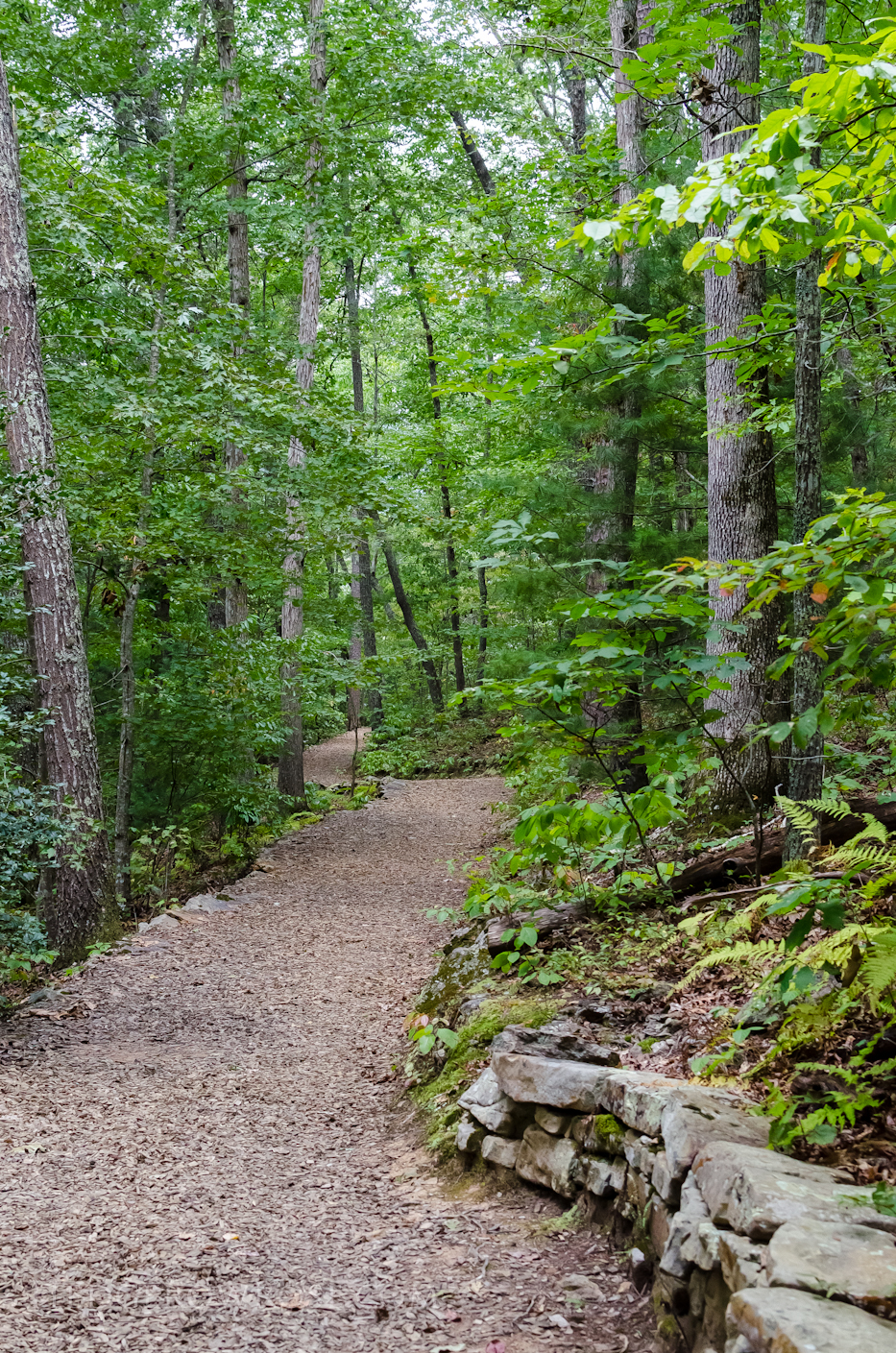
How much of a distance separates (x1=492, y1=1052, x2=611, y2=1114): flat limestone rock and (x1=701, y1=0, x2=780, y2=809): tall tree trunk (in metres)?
2.74

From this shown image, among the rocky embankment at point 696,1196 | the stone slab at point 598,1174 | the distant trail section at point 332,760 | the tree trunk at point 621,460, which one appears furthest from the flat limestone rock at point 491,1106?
the distant trail section at point 332,760

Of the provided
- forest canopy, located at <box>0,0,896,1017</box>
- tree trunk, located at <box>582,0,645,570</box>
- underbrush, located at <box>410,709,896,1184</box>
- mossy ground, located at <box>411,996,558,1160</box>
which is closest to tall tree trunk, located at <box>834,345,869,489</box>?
forest canopy, located at <box>0,0,896,1017</box>

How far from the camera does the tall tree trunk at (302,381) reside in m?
11.7

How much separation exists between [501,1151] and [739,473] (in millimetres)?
4637

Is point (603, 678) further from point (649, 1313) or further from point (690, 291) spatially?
point (690, 291)

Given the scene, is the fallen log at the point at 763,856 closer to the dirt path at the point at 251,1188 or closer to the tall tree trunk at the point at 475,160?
the dirt path at the point at 251,1188

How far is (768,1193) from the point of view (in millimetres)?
2154

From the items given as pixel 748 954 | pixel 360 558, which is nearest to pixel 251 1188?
pixel 748 954

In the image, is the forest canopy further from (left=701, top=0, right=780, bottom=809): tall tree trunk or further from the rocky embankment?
the rocky embankment

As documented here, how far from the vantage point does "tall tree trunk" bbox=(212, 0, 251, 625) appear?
11.3 m

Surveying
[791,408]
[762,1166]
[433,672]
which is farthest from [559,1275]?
[433,672]

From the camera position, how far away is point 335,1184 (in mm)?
3891

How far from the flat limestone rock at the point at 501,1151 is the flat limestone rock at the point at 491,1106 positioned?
32 mm

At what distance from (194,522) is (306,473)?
4.64ft
